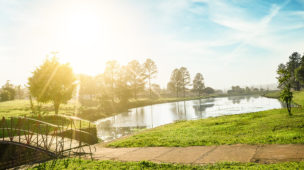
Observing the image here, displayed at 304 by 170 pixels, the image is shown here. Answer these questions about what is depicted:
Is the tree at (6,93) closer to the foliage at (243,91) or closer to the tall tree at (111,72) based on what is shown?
the tall tree at (111,72)

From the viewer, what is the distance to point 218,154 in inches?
293

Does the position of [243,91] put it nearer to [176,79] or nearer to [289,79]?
[176,79]

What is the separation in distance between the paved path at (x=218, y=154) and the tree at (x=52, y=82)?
747 inches

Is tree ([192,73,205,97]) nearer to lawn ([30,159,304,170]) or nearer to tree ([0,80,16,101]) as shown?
tree ([0,80,16,101])

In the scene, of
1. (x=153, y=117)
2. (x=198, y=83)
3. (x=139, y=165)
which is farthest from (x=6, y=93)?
(x=198, y=83)

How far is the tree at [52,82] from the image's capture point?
24516mm

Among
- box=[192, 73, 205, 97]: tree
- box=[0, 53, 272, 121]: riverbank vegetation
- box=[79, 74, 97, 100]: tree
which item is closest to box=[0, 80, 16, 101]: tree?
box=[0, 53, 272, 121]: riverbank vegetation

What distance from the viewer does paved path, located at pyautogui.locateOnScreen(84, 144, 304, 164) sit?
6.46 meters

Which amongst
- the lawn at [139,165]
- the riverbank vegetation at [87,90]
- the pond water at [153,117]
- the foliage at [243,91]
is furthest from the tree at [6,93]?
the foliage at [243,91]

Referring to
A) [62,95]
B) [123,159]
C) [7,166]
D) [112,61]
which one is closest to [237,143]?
[123,159]

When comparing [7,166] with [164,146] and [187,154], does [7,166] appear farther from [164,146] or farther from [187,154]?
[187,154]

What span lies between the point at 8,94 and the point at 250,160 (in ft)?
213

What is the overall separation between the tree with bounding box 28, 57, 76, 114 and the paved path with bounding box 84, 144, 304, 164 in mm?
18966

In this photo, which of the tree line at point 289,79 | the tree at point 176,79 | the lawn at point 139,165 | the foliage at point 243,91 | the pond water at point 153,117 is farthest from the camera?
the foliage at point 243,91
